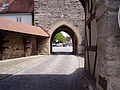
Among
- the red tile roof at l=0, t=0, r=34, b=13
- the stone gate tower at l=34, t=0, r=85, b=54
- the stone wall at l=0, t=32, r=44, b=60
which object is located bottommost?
the stone wall at l=0, t=32, r=44, b=60

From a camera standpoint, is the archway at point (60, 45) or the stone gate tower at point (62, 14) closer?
the stone gate tower at point (62, 14)

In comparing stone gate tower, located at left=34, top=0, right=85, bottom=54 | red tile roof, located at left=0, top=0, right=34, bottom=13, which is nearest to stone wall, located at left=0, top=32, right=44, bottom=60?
stone gate tower, located at left=34, top=0, right=85, bottom=54

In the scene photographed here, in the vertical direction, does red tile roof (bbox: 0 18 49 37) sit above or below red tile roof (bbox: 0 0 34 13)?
below

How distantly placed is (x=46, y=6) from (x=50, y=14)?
3.02 feet

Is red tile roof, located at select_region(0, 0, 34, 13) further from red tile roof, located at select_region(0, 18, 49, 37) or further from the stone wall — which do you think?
the stone wall

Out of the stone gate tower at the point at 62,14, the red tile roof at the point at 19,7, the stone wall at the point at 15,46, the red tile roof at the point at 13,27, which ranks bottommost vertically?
the stone wall at the point at 15,46

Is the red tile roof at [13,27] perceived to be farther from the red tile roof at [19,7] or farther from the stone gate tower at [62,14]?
the red tile roof at [19,7]

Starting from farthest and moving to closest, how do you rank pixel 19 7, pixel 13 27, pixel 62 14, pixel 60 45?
1. pixel 60 45
2. pixel 19 7
3. pixel 62 14
4. pixel 13 27

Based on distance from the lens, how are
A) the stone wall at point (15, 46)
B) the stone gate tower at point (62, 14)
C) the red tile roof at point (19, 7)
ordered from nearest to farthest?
the stone wall at point (15, 46) → the stone gate tower at point (62, 14) → the red tile roof at point (19, 7)

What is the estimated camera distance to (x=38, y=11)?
14164mm

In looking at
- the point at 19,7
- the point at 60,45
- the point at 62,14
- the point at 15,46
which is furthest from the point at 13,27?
the point at 60,45

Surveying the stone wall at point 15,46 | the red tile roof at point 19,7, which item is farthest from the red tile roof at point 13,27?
the red tile roof at point 19,7

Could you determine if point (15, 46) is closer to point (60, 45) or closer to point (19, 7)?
point (19, 7)

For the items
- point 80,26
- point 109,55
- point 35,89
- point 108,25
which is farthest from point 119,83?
point 80,26
